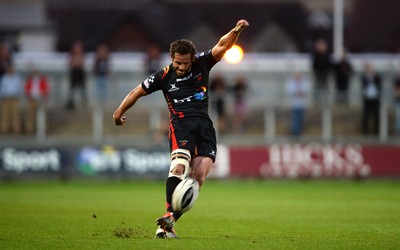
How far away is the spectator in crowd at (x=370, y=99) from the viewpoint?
3136cm

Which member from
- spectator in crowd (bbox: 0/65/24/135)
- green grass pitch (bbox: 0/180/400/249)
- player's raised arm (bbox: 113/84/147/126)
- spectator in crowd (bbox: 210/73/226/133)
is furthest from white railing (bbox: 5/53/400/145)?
player's raised arm (bbox: 113/84/147/126)

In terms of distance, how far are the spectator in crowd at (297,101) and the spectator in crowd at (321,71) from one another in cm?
40

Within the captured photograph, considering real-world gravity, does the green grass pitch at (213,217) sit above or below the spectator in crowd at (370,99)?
below

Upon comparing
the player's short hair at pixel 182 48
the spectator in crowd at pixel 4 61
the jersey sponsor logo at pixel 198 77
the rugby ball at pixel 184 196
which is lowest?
the rugby ball at pixel 184 196

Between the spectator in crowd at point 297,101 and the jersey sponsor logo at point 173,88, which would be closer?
the jersey sponsor logo at point 173,88

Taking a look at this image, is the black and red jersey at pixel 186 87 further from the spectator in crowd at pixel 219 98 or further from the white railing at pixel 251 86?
the white railing at pixel 251 86

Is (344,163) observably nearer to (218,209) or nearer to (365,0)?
(218,209)

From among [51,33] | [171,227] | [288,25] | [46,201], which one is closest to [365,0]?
[288,25]

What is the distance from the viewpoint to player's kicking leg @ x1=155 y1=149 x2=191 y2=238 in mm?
12258

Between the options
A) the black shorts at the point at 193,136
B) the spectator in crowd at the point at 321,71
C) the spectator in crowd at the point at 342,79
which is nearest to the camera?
the black shorts at the point at 193,136

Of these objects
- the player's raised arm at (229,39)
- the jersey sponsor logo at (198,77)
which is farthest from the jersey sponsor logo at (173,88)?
the player's raised arm at (229,39)

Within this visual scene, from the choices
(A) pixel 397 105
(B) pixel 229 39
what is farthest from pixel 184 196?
(A) pixel 397 105

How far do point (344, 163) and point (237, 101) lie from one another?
147 inches

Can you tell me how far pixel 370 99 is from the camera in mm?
31500
